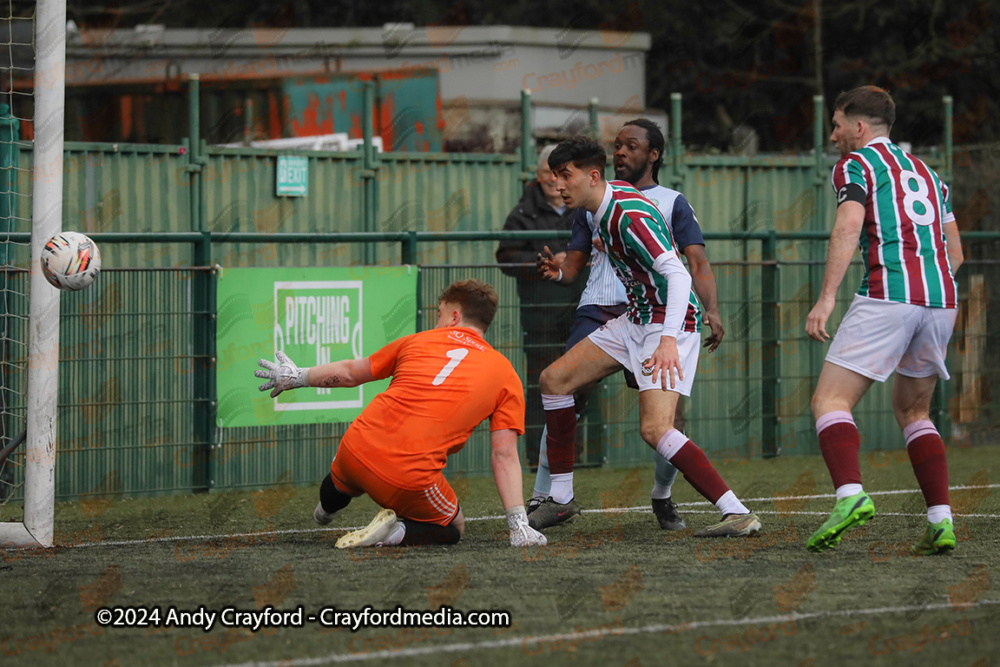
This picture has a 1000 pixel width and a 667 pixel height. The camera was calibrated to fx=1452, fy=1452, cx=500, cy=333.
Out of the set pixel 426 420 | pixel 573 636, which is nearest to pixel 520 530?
pixel 426 420

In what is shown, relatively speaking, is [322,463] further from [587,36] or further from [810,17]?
[810,17]

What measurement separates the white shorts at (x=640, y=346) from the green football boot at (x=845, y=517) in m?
1.04

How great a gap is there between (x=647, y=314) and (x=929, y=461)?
1473 millimetres

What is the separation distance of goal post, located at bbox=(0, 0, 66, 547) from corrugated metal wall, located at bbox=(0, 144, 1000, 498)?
194 centimetres

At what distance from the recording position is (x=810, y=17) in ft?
80.0

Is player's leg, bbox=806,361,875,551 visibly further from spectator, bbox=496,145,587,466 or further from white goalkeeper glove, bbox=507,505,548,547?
→ spectator, bbox=496,145,587,466

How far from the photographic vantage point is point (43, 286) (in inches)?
272

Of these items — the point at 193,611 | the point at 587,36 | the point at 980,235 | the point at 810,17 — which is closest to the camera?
the point at 193,611

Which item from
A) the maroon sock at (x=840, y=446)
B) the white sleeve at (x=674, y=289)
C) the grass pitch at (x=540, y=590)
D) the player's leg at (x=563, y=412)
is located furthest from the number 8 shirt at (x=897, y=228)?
the player's leg at (x=563, y=412)

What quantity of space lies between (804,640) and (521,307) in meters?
6.23

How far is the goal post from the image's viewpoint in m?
6.88

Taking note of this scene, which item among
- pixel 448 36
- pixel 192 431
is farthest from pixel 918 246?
pixel 448 36

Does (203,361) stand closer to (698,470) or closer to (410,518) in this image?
(410,518)

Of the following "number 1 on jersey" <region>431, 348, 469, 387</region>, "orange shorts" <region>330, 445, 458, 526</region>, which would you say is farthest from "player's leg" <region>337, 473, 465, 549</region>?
"number 1 on jersey" <region>431, 348, 469, 387</region>
